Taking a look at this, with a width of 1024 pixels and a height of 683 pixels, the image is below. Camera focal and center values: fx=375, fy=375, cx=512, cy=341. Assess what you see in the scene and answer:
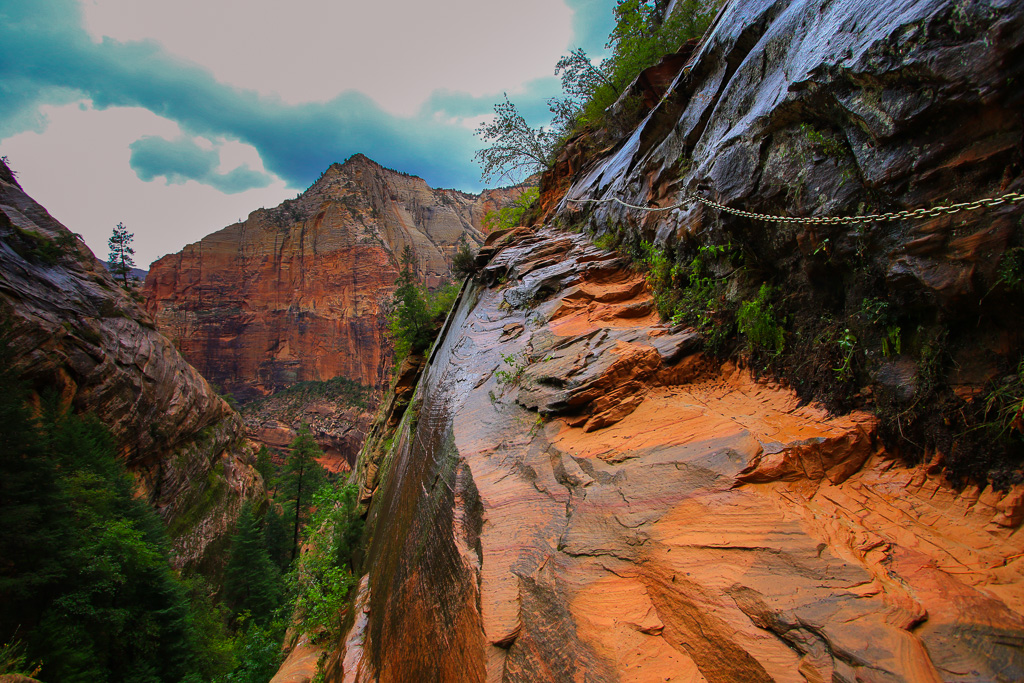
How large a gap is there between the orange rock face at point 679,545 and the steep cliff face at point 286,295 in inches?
2129

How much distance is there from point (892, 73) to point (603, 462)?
3.41 metres

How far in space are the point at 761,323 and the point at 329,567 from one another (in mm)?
10551

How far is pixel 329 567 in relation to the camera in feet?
30.2

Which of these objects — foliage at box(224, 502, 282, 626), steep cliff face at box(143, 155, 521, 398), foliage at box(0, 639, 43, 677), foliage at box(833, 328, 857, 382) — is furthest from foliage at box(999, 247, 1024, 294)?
steep cliff face at box(143, 155, 521, 398)

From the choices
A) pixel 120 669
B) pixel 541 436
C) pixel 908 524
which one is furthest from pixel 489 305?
pixel 120 669

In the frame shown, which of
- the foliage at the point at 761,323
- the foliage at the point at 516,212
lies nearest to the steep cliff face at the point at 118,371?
the foliage at the point at 516,212

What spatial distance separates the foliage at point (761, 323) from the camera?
3.50 metres

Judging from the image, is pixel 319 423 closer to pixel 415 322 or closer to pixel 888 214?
pixel 415 322

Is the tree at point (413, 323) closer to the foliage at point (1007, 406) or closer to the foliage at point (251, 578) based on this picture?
the foliage at point (1007, 406)

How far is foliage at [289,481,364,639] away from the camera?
7879mm

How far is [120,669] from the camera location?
11.9 m

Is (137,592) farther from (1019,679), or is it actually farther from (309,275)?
(309,275)

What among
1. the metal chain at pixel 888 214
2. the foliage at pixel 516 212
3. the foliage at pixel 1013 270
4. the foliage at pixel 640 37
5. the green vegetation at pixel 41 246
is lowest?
the foliage at pixel 1013 270

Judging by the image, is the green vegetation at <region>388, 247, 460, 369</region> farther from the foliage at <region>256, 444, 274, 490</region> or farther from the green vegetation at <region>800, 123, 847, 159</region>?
the foliage at <region>256, 444, 274, 490</region>
